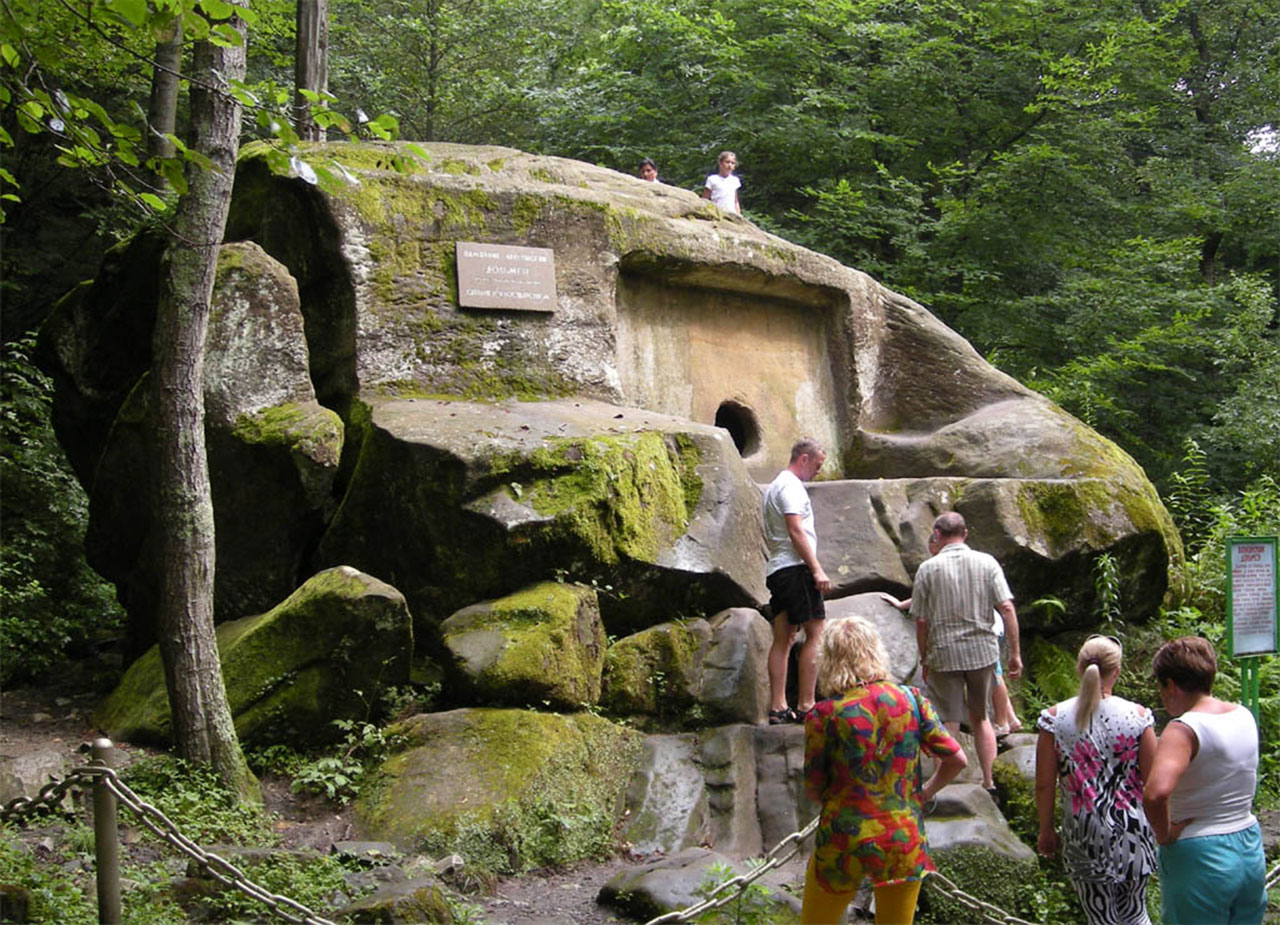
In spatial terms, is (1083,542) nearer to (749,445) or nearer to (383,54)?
(749,445)

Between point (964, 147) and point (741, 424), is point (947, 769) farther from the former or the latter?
point (964, 147)

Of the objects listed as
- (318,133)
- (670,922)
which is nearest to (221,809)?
(670,922)

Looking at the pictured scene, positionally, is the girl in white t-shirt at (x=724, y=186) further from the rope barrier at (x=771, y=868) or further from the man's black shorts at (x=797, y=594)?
the rope barrier at (x=771, y=868)

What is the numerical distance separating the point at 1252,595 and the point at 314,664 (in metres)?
5.41

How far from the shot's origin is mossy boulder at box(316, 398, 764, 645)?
7.24 metres

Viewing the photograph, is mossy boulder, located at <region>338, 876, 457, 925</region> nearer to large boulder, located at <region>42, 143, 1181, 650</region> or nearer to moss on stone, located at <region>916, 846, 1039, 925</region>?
moss on stone, located at <region>916, 846, 1039, 925</region>

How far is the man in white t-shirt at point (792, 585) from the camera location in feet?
22.8

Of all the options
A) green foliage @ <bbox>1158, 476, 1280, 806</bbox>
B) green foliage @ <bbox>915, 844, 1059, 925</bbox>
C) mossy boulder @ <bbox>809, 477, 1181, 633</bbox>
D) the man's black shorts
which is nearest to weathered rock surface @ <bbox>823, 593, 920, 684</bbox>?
mossy boulder @ <bbox>809, 477, 1181, 633</bbox>

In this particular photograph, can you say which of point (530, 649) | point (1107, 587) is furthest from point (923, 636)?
point (1107, 587)

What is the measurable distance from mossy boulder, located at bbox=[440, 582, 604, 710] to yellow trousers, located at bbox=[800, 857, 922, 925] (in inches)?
113

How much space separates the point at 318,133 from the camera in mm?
13164

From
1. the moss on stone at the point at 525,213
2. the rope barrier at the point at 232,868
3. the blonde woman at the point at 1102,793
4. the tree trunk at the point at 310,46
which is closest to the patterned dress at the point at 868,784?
the rope barrier at the point at 232,868

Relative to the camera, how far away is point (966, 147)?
59.9ft

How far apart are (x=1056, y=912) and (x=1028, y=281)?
43.7ft
